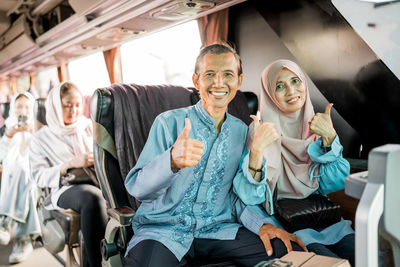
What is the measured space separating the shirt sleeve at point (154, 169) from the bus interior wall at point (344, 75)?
0.74 m

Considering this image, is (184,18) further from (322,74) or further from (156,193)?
(156,193)

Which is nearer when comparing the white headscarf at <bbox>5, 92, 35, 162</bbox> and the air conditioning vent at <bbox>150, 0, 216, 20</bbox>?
the air conditioning vent at <bbox>150, 0, 216, 20</bbox>

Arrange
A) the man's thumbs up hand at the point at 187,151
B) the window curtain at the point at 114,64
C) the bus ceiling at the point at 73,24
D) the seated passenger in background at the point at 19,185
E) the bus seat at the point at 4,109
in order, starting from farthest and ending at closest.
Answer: the window curtain at the point at 114,64 → the bus seat at the point at 4,109 → the seated passenger in background at the point at 19,185 → the bus ceiling at the point at 73,24 → the man's thumbs up hand at the point at 187,151

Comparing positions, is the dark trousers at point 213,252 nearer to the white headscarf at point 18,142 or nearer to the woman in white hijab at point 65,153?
the woman in white hijab at point 65,153

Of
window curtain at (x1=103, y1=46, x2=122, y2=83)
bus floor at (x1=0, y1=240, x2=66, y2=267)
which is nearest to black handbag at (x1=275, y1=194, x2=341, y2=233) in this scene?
bus floor at (x1=0, y1=240, x2=66, y2=267)

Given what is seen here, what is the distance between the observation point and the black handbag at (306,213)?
1271mm

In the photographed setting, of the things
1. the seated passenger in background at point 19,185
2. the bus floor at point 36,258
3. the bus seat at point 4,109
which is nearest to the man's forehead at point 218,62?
the bus floor at point 36,258

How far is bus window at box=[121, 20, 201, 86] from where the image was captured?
9.37 feet

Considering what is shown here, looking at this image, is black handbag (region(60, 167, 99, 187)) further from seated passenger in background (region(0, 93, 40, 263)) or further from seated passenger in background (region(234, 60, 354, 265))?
seated passenger in background (region(234, 60, 354, 265))

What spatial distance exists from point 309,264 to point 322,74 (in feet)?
3.40

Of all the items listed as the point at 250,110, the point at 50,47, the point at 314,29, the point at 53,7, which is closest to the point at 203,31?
the point at 250,110

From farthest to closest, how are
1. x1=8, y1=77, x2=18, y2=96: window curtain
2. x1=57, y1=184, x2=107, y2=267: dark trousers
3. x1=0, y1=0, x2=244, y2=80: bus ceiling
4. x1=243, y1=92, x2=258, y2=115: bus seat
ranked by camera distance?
x1=8, y1=77, x2=18, y2=96: window curtain
x1=0, y1=0, x2=244, y2=80: bus ceiling
x1=243, y1=92, x2=258, y2=115: bus seat
x1=57, y1=184, x2=107, y2=267: dark trousers

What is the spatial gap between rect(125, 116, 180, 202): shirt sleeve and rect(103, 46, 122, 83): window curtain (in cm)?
284

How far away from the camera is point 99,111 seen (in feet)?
5.14
